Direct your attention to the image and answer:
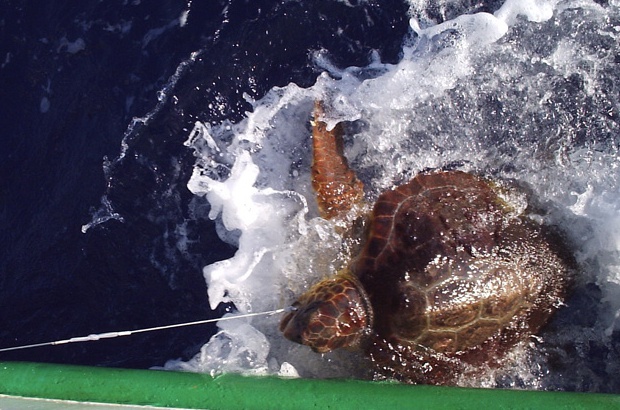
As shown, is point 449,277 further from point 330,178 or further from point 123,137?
point 123,137

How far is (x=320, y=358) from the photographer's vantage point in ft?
14.7

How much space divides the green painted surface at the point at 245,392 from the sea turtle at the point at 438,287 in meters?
0.58

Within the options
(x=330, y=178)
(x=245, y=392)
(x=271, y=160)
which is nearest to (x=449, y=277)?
(x=330, y=178)

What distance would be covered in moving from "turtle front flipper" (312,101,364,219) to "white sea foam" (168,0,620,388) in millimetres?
110

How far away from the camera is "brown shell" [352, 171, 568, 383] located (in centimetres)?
402

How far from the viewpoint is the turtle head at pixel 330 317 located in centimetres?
400

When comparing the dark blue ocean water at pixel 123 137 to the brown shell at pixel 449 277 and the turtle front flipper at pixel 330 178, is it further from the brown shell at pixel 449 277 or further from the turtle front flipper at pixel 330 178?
the brown shell at pixel 449 277

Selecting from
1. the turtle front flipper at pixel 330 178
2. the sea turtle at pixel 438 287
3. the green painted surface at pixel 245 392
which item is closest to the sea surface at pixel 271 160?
the turtle front flipper at pixel 330 178

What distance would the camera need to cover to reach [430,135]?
16.0 feet

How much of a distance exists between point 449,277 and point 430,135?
4.65ft

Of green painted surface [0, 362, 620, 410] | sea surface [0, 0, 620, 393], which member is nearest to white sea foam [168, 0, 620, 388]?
sea surface [0, 0, 620, 393]

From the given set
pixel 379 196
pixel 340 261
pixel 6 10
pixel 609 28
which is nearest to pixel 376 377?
pixel 340 261

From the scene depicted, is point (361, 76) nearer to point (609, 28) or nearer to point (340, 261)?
point (340, 261)

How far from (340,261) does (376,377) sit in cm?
97
